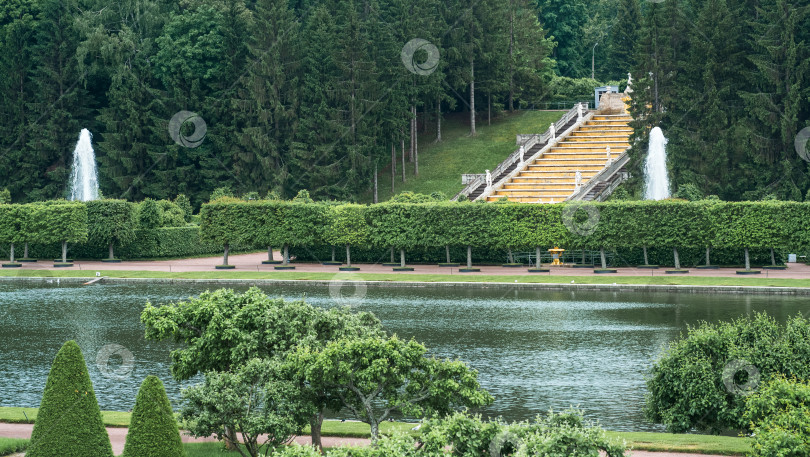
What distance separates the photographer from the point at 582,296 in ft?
146

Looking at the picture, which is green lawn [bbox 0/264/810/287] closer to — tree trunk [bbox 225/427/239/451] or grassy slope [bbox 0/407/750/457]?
grassy slope [bbox 0/407/750/457]

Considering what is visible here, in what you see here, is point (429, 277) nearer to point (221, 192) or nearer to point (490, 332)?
point (490, 332)

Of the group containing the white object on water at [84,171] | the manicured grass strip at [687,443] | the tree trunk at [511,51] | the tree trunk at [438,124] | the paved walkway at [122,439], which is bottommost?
the manicured grass strip at [687,443]

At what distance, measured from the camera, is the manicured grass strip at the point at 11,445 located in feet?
61.7

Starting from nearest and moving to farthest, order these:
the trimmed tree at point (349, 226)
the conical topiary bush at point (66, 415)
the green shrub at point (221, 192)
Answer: the conical topiary bush at point (66, 415)
the trimmed tree at point (349, 226)
the green shrub at point (221, 192)

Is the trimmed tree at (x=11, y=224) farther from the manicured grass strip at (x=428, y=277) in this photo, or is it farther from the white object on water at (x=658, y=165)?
the white object on water at (x=658, y=165)

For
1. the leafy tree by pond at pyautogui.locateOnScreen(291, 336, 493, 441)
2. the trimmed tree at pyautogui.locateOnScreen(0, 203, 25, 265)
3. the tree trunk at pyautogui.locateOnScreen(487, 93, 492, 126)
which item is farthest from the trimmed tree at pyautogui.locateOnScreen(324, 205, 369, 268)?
the leafy tree by pond at pyautogui.locateOnScreen(291, 336, 493, 441)

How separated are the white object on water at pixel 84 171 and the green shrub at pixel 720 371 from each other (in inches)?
2621

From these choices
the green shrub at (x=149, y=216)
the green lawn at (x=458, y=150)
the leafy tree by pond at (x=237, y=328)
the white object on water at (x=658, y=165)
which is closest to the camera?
the leafy tree by pond at (x=237, y=328)

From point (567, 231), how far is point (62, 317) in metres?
28.7

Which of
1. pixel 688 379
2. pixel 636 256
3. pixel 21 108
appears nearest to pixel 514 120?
pixel 636 256

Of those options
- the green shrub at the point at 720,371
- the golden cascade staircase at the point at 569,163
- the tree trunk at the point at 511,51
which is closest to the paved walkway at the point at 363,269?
the golden cascade staircase at the point at 569,163

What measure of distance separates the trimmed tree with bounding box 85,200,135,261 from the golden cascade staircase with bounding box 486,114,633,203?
25.8 m

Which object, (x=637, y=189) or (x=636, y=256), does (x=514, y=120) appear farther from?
(x=636, y=256)
